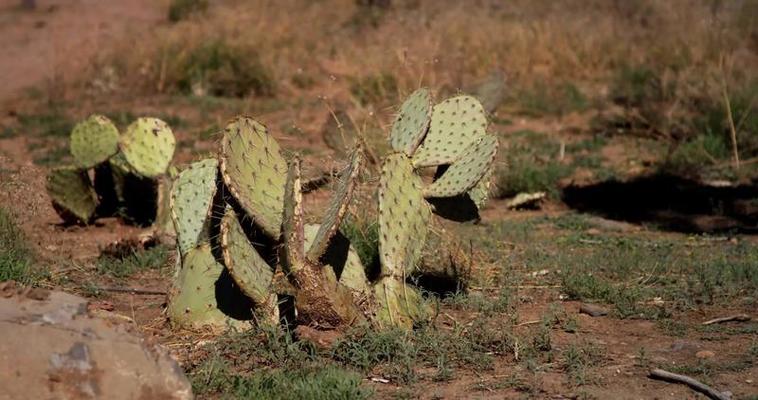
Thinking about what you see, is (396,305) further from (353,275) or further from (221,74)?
(221,74)

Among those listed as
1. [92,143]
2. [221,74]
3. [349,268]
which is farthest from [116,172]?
[221,74]

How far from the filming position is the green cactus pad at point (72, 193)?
771 centimetres

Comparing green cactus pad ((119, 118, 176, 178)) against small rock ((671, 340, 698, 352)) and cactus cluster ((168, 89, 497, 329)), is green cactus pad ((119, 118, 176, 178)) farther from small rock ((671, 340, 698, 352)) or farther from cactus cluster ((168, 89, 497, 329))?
small rock ((671, 340, 698, 352))

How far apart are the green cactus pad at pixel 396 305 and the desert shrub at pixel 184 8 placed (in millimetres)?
12258

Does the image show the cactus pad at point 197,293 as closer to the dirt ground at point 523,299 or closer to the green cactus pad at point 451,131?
the dirt ground at point 523,299

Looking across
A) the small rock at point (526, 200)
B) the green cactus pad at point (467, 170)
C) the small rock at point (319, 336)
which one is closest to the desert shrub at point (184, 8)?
the small rock at point (526, 200)

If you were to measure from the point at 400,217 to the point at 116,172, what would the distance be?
3120 mm

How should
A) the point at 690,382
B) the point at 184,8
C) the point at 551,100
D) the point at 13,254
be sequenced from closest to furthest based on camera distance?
the point at 690,382, the point at 13,254, the point at 551,100, the point at 184,8

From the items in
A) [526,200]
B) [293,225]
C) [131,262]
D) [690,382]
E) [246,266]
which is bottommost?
[526,200]

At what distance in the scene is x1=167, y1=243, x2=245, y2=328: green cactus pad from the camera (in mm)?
5305

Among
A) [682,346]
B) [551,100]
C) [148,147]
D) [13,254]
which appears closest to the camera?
[682,346]

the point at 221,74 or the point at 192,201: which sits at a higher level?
the point at 192,201

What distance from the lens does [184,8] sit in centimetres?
1739

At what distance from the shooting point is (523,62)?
44.1ft
